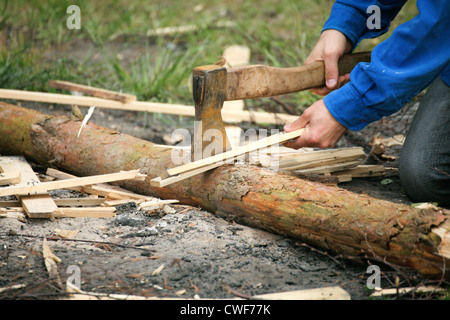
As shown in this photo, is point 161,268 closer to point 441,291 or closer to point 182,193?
point 182,193

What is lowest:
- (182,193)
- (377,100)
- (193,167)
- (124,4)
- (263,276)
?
(263,276)

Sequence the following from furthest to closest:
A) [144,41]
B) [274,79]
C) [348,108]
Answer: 1. [144,41]
2. [274,79]
3. [348,108]

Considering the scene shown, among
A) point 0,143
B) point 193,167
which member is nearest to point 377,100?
point 193,167

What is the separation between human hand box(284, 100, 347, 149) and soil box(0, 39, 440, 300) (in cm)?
56

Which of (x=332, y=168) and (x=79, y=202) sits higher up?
(x=332, y=168)

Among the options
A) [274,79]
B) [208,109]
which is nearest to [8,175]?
[208,109]

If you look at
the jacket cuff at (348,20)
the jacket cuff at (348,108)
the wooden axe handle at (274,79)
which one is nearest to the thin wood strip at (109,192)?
the wooden axe handle at (274,79)

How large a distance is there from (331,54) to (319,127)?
65 centimetres

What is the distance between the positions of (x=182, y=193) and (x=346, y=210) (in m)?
0.96

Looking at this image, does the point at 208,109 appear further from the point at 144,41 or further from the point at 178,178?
the point at 144,41

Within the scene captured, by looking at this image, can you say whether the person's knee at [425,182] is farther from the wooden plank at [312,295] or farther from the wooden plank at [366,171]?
the wooden plank at [312,295]

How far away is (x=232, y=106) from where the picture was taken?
4094mm

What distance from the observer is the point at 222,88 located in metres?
2.22

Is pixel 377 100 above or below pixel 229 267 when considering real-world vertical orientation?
above
